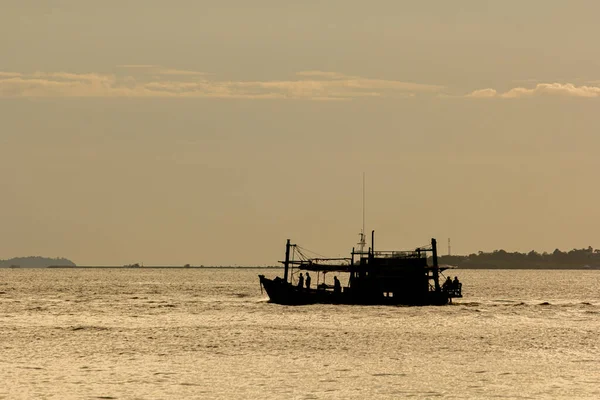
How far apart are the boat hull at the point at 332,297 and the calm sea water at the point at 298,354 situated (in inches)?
44.3

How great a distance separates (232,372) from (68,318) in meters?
39.7

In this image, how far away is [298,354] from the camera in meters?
54.8

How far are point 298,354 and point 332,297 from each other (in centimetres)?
3732

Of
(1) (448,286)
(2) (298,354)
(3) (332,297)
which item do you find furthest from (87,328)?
(1) (448,286)

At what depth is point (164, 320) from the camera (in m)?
82.1

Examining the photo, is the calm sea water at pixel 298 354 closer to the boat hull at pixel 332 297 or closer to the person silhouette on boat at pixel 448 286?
the boat hull at pixel 332 297

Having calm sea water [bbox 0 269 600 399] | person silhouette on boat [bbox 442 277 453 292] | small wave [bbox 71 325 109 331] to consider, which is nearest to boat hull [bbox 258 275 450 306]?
calm sea water [bbox 0 269 600 399]

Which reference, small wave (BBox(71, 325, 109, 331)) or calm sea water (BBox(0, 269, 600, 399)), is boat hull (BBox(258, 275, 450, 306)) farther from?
small wave (BBox(71, 325, 109, 331))

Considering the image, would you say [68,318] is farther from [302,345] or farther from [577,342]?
[577,342]

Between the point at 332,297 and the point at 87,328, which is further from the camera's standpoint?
the point at 332,297

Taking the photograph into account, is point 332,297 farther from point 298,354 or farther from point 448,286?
point 298,354

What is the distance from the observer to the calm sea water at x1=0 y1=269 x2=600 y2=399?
41562 millimetres

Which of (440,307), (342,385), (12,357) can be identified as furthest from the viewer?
(440,307)

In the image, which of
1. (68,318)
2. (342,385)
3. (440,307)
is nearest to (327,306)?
(440,307)
